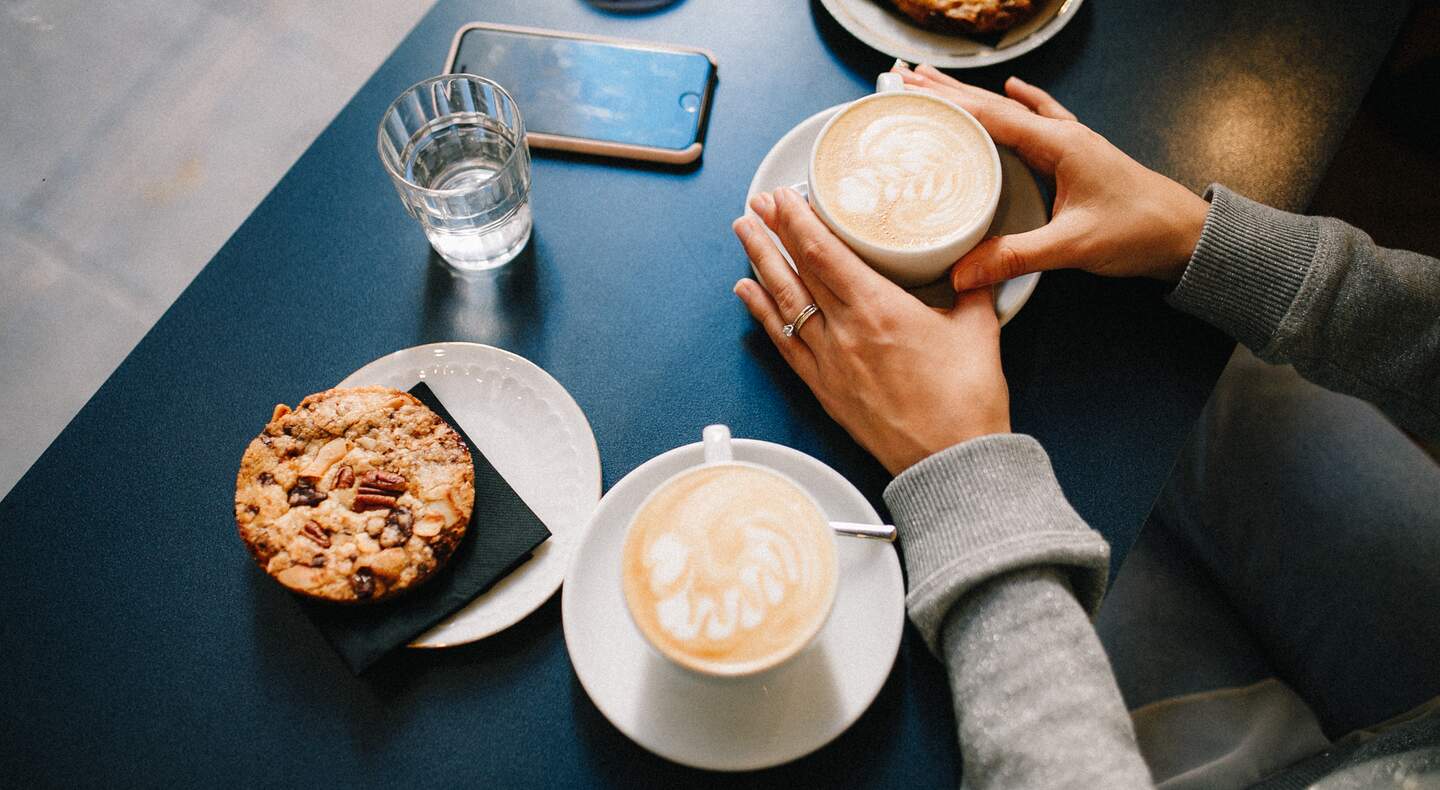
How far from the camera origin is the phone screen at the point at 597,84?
3.60 ft

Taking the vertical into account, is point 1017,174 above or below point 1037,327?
above

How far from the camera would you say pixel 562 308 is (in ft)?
3.33

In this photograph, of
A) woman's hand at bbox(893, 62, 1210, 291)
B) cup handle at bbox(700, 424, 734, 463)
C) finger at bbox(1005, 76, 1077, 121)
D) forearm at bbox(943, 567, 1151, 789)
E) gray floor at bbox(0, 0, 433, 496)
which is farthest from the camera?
gray floor at bbox(0, 0, 433, 496)

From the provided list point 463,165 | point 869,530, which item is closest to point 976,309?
point 869,530

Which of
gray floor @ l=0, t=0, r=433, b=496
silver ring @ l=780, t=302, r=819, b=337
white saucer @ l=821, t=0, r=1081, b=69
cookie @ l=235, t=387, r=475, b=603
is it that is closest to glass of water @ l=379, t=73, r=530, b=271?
cookie @ l=235, t=387, r=475, b=603

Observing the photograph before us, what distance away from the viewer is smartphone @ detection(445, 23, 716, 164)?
1.09 meters

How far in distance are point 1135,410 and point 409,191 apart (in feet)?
2.67

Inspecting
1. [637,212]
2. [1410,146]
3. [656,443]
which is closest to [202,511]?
[656,443]

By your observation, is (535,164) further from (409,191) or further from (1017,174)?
(1017,174)

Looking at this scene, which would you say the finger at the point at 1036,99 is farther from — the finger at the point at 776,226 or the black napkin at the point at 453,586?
the black napkin at the point at 453,586

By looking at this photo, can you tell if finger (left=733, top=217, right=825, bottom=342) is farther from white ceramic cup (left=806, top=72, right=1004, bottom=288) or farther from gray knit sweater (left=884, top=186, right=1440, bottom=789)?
gray knit sweater (left=884, top=186, right=1440, bottom=789)

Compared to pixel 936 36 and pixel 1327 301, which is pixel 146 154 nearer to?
pixel 936 36

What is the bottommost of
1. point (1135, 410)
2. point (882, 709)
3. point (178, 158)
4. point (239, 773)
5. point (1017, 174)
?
point (178, 158)

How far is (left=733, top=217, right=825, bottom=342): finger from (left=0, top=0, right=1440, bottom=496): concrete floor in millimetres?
1385
